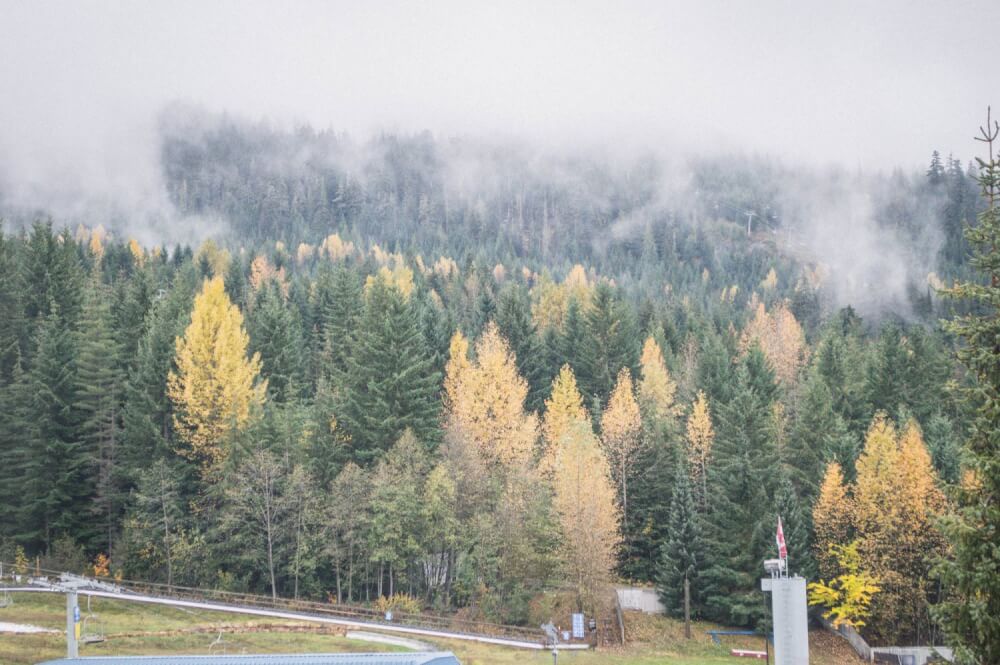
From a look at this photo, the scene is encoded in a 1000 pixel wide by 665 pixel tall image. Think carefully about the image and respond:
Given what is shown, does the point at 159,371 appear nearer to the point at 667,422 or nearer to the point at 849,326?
the point at 667,422

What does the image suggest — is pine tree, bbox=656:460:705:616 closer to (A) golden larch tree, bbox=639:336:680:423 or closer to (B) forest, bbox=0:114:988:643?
(B) forest, bbox=0:114:988:643

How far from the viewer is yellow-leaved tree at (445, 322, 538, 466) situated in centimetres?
5912

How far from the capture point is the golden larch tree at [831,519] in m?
56.2

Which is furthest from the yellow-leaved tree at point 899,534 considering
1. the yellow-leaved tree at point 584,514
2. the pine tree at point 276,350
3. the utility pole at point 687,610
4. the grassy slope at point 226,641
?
the pine tree at point 276,350

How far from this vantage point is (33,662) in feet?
122

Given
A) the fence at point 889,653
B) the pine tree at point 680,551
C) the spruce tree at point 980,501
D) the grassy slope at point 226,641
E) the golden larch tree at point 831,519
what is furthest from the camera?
the golden larch tree at point 831,519

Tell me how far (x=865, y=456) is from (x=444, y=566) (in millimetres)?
27780

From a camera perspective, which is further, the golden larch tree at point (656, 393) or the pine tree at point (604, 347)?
the pine tree at point (604, 347)

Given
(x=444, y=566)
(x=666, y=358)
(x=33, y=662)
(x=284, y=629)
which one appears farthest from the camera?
(x=666, y=358)

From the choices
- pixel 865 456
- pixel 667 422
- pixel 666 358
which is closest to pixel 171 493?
Answer: pixel 667 422

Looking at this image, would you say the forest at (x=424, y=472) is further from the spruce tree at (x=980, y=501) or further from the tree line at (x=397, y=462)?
the spruce tree at (x=980, y=501)

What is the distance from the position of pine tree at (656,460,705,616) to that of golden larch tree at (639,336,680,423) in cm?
1150

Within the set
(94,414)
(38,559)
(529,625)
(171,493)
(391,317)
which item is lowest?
(529,625)

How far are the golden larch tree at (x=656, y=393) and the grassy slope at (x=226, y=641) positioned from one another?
21190 millimetres
